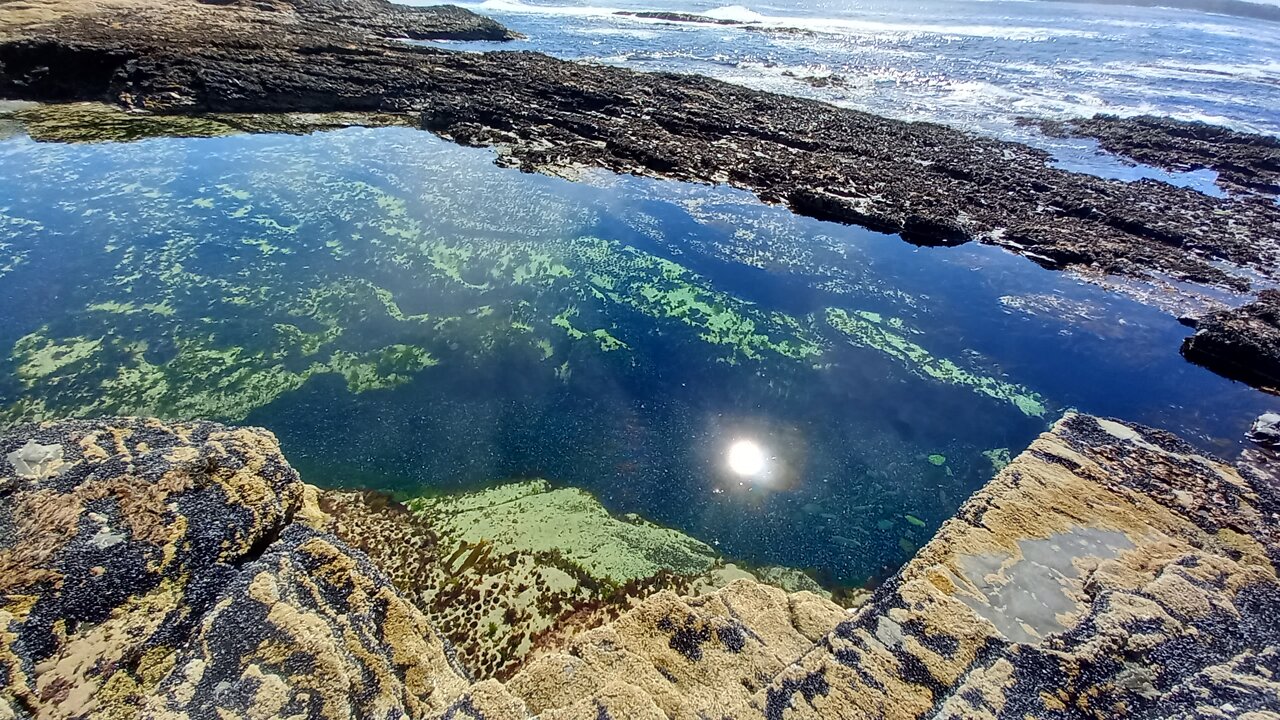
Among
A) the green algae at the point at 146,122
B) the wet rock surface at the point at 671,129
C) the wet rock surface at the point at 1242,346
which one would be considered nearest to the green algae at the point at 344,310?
the green algae at the point at 146,122

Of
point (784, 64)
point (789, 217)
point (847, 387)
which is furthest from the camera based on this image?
point (784, 64)

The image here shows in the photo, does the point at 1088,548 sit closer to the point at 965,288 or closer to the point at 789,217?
the point at 965,288

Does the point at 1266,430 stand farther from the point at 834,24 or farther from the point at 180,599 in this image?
the point at 834,24

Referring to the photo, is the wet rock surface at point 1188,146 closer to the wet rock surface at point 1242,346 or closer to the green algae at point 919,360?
the wet rock surface at point 1242,346

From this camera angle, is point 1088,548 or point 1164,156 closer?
point 1088,548

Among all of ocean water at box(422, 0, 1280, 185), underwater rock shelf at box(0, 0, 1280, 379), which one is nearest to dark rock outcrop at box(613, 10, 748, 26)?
ocean water at box(422, 0, 1280, 185)

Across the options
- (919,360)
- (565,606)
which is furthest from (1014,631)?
(919,360)

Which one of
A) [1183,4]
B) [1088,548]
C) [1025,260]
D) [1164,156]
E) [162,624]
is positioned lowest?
[162,624]

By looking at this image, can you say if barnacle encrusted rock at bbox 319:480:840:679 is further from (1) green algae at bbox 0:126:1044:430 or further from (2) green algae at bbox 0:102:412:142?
(2) green algae at bbox 0:102:412:142

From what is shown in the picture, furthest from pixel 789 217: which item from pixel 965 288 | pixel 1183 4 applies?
pixel 1183 4
